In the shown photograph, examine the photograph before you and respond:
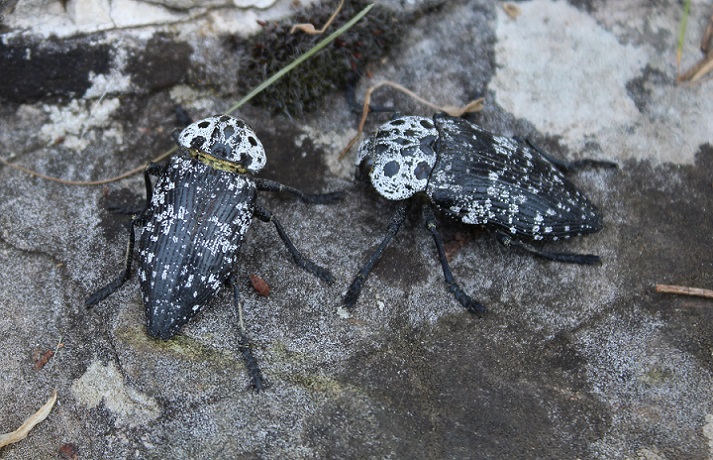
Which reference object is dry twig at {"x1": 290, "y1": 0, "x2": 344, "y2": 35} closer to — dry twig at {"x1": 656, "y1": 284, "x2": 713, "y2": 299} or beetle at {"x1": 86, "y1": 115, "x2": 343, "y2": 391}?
beetle at {"x1": 86, "y1": 115, "x2": 343, "y2": 391}

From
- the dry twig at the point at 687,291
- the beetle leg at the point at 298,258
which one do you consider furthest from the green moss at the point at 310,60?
the dry twig at the point at 687,291

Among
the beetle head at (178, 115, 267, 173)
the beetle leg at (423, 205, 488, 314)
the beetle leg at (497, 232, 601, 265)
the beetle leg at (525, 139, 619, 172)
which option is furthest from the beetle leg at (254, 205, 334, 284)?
the beetle leg at (525, 139, 619, 172)

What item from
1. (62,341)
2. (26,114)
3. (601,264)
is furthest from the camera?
(26,114)

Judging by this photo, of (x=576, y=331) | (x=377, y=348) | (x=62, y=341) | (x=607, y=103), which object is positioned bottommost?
(x=62, y=341)

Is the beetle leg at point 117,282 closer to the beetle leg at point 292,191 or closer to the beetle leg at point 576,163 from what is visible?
the beetle leg at point 292,191

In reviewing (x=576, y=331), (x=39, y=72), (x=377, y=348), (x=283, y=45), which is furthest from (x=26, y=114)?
(x=576, y=331)

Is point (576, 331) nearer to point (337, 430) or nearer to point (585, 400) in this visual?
point (585, 400)
